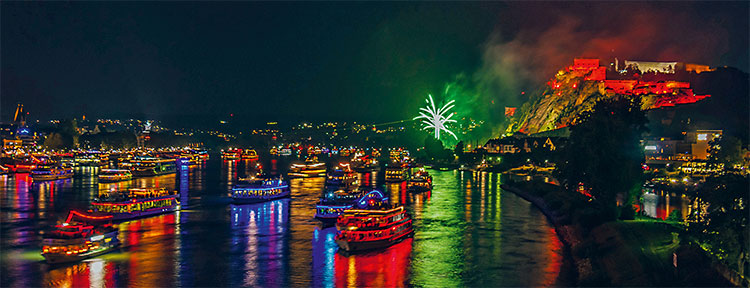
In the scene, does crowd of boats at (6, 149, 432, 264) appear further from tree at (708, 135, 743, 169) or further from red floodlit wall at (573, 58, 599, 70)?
red floodlit wall at (573, 58, 599, 70)

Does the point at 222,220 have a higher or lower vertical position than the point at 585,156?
lower

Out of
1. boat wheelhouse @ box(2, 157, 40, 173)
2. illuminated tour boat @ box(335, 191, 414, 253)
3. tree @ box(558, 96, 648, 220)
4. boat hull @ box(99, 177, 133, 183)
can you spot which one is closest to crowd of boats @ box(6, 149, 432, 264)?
illuminated tour boat @ box(335, 191, 414, 253)

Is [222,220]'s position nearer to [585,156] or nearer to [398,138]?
[585,156]

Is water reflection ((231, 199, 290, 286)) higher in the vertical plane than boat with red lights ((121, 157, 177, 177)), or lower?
lower

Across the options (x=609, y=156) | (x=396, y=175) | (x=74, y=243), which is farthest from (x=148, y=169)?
(x=609, y=156)

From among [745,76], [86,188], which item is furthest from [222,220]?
[745,76]

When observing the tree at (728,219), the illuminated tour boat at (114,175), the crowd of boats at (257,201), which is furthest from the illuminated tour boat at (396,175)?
the tree at (728,219)

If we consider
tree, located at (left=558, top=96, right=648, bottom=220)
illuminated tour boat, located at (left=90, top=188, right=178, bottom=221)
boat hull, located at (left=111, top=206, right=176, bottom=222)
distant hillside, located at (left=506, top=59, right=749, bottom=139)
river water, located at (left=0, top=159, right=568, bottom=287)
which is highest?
distant hillside, located at (left=506, top=59, right=749, bottom=139)
